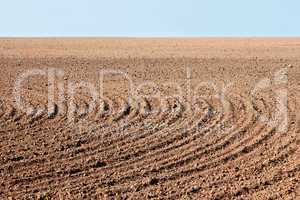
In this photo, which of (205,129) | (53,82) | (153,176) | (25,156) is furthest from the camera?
(53,82)

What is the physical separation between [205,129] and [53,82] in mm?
9871

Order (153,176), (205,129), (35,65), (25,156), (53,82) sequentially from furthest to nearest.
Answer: (35,65) → (53,82) → (205,129) → (25,156) → (153,176)

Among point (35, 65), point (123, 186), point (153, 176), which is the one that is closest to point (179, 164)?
point (153, 176)

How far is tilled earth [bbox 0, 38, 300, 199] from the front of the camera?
31.9 ft

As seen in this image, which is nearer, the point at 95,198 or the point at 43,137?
the point at 95,198

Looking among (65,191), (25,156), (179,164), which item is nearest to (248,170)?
(179,164)

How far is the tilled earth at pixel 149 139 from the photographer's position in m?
9.71

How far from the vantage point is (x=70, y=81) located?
73.5 feet

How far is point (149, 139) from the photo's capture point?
1243cm

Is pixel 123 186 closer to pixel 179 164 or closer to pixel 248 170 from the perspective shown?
pixel 179 164

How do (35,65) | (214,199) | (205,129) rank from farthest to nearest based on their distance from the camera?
(35,65) < (205,129) < (214,199)

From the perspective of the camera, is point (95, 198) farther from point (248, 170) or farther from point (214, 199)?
point (248, 170)

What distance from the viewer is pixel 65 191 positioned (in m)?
9.48

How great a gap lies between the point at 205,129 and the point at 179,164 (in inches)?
107
